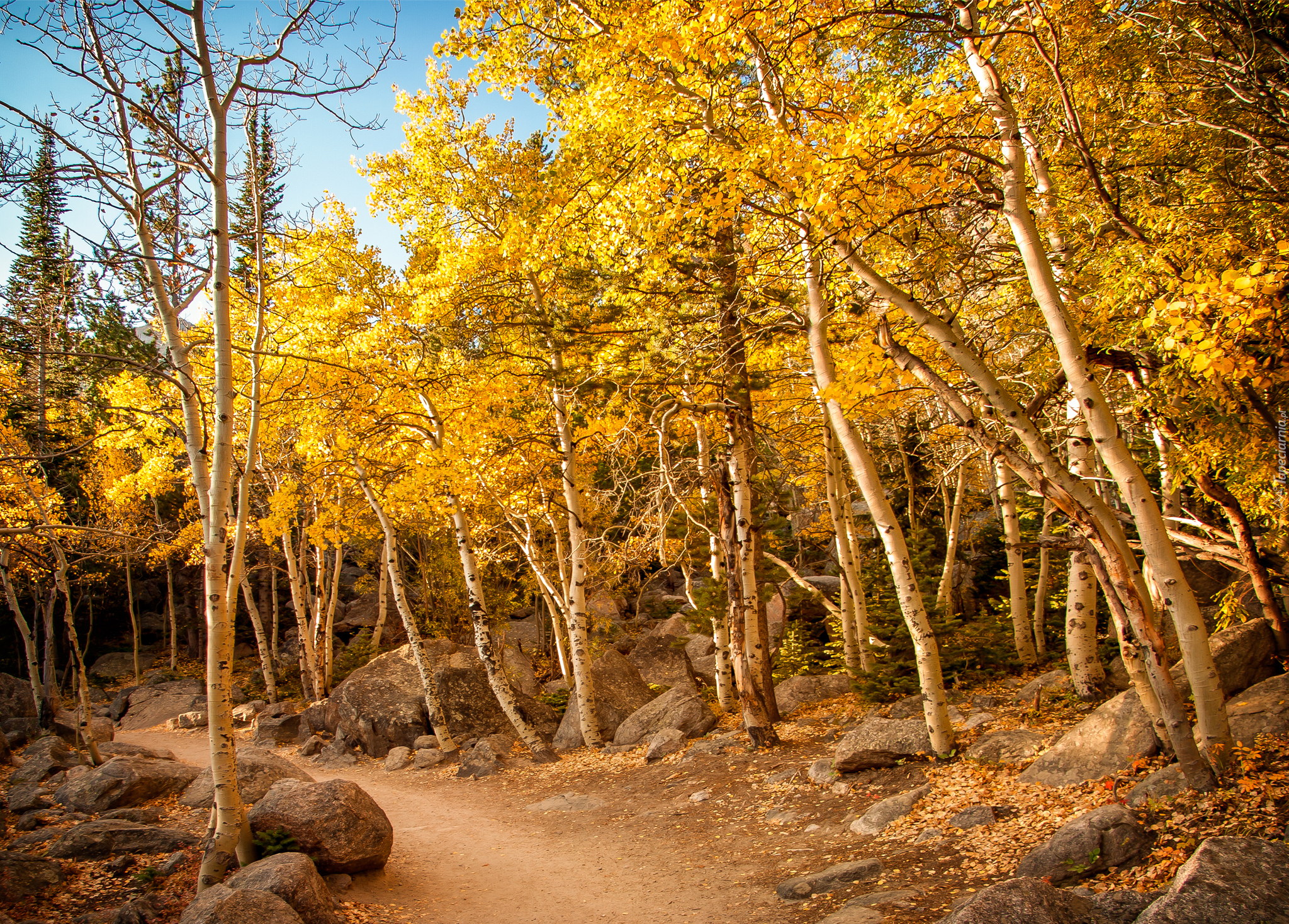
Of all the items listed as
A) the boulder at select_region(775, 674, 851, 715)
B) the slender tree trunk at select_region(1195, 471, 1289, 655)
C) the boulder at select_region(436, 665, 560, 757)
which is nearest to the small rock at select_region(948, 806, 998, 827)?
the slender tree trunk at select_region(1195, 471, 1289, 655)

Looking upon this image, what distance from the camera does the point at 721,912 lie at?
5.11 m

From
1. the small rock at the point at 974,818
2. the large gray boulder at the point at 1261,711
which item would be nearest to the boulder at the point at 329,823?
the small rock at the point at 974,818

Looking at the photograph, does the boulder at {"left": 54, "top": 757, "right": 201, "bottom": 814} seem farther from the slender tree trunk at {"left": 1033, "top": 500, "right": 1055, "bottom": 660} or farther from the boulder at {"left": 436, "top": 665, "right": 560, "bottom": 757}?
the slender tree trunk at {"left": 1033, "top": 500, "right": 1055, "bottom": 660}

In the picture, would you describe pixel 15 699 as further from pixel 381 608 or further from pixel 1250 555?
pixel 1250 555

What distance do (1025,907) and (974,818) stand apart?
8.00 ft

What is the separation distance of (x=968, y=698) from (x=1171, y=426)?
4.78 meters

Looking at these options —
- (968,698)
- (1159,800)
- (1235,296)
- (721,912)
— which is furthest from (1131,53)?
(721,912)

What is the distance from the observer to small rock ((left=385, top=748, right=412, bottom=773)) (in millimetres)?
11984

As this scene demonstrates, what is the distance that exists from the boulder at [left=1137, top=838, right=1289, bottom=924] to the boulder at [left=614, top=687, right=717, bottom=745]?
769 centimetres

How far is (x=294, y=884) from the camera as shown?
5020 millimetres

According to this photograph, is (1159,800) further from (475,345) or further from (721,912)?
(475,345)

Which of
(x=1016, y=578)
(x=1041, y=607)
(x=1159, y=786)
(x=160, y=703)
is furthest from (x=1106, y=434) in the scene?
(x=160, y=703)

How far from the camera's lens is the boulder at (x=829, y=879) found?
16.5 feet

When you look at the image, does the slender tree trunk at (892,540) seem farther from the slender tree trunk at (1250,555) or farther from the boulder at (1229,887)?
the boulder at (1229,887)
